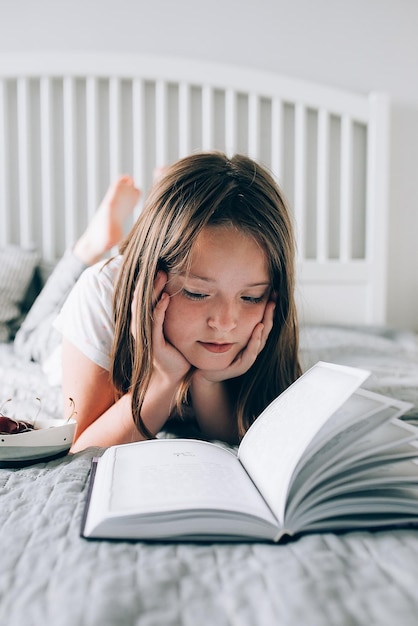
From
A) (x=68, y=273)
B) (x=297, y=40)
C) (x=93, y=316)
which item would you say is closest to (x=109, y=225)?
(x=68, y=273)

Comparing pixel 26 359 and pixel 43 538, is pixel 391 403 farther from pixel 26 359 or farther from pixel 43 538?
pixel 26 359

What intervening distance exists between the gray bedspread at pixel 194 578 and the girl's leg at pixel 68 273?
869 millimetres

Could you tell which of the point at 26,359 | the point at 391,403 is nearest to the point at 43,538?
the point at 391,403

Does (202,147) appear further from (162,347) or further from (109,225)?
(162,347)

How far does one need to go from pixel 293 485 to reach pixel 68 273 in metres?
1.04

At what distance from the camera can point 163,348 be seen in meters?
0.80

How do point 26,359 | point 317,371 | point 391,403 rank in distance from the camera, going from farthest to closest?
point 26,359, point 317,371, point 391,403

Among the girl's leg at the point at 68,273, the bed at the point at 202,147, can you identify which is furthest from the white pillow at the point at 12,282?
the girl's leg at the point at 68,273

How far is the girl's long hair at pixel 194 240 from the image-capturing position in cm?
77

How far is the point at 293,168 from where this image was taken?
82.1 inches

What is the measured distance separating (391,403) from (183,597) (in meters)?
0.24

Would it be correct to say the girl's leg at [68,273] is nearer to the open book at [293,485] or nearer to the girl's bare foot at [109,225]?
the girl's bare foot at [109,225]

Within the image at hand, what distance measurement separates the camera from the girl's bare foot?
1.41m

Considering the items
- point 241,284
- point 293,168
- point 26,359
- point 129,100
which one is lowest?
point 26,359
